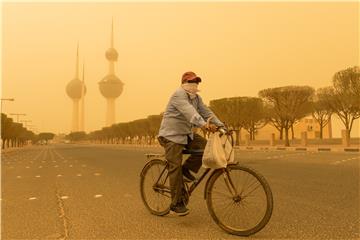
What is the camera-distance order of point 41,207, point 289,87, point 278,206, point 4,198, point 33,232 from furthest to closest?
point 289,87, point 4,198, point 41,207, point 278,206, point 33,232

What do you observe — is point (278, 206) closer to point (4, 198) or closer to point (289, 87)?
point (4, 198)

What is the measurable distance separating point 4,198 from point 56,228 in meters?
3.35

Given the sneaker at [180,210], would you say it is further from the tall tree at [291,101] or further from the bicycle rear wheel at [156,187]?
the tall tree at [291,101]

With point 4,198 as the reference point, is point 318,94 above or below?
above

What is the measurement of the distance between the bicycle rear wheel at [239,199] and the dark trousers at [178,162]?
1.52 ft

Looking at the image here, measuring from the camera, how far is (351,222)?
495 cm

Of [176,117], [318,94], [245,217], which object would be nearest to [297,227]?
[245,217]

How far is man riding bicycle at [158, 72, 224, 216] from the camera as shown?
5.02 m

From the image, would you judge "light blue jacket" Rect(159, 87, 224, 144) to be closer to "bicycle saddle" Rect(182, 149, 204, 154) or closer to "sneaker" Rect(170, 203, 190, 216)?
"bicycle saddle" Rect(182, 149, 204, 154)

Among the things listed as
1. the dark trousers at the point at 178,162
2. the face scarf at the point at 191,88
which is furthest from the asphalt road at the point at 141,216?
the face scarf at the point at 191,88

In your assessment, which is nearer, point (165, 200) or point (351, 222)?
point (351, 222)

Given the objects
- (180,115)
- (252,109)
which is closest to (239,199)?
(180,115)

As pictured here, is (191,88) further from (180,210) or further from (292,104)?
(292,104)

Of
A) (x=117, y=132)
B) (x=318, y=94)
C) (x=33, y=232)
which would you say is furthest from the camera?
(x=117, y=132)
